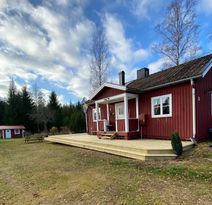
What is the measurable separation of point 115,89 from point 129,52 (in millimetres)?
8507

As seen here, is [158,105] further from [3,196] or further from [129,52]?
[129,52]

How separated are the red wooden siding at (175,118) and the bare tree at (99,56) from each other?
11.1 meters

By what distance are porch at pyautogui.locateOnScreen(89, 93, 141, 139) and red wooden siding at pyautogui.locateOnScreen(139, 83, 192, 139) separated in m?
0.83

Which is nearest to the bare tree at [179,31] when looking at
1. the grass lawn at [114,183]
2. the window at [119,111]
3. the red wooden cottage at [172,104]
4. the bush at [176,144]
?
the red wooden cottage at [172,104]

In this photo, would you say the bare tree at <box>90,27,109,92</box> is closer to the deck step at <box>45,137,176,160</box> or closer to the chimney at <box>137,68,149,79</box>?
the chimney at <box>137,68,149,79</box>

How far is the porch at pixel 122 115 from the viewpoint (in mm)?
10209

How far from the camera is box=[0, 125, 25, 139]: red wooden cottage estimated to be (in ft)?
106

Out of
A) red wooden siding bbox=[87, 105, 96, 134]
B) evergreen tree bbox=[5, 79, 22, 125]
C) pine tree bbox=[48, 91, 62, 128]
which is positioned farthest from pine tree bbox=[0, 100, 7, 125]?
red wooden siding bbox=[87, 105, 96, 134]

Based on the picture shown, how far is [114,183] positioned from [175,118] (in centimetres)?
571

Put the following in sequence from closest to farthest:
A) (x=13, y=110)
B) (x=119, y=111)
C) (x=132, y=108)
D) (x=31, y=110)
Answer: (x=132, y=108) → (x=119, y=111) → (x=31, y=110) → (x=13, y=110)

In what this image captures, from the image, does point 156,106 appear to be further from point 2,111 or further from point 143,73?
point 2,111

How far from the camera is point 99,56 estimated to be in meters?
20.5

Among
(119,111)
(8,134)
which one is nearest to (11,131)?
(8,134)

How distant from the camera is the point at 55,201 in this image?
11.8 feet
